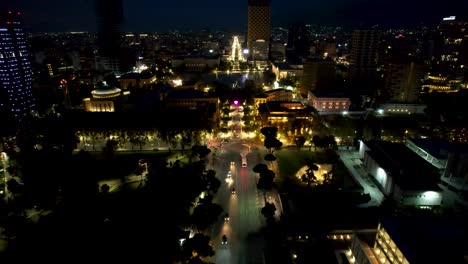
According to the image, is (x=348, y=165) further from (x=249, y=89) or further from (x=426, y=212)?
(x=249, y=89)

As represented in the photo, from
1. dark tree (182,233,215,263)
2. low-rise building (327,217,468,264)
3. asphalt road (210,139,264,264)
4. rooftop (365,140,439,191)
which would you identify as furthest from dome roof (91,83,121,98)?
low-rise building (327,217,468,264)

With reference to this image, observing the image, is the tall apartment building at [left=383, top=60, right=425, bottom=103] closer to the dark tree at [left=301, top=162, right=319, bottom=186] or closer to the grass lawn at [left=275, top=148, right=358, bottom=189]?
the grass lawn at [left=275, top=148, right=358, bottom=189]

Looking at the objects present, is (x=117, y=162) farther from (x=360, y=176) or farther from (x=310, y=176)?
(x=360, y=176)

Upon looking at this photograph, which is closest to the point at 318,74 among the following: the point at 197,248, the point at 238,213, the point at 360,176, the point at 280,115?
the point at 280,115

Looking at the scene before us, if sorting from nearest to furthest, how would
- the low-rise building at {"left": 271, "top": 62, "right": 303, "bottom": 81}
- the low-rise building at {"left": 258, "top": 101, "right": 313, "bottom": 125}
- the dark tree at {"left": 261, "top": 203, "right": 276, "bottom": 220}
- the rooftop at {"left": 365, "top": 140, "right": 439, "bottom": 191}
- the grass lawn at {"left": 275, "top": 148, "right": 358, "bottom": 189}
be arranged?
the dark tree at {"left": 261, "top": 203, "right": 276, "bottom": 220}
the rooftop at {"left": 365, "top": 140, "right": 439, "bottom": 191}
the grass lawn at {"left": 275, "top": 148, "right": 358, "bottom": 189}
the low-rise building at {"left": 258, "top": 101, "right": 313, "bottom": 125}
the low-rise building at {"left": 271, "top": 62, "right": 303, "bottom": 81}

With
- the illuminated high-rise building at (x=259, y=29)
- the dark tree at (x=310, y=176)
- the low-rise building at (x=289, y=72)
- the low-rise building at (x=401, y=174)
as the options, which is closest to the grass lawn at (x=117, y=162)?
the dark tree at (x=310, y=176)

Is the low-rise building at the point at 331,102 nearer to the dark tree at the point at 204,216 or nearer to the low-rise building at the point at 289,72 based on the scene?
the low-rise building at the point at 289,72
